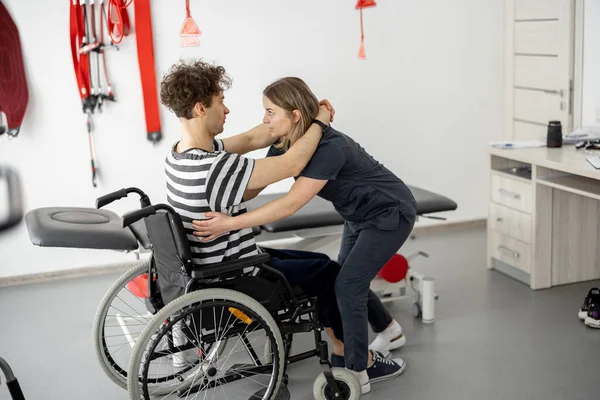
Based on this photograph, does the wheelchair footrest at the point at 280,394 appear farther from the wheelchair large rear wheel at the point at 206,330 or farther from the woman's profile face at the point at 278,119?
the woman's profile face at the point at 278,119

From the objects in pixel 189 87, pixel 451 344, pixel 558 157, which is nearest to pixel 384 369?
pixel 451 344

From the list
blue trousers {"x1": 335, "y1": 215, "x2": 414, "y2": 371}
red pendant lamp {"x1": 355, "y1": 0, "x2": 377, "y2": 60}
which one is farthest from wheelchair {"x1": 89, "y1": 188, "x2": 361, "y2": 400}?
red pendant lamp {"x1": 355, "y1": 0, "x2": 377, "y2": 60}

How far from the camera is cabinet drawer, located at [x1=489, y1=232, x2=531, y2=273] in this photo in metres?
3.78

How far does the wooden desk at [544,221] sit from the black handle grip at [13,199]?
2.54 m

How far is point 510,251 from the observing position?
3.90 meters

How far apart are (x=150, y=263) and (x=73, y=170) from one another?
1.87 meters

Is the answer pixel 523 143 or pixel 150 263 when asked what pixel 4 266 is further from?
pixel 523 143

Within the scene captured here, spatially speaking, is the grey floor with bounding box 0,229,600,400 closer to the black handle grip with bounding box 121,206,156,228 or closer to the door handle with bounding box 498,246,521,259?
the door handle with bounding box 498,246,521,259

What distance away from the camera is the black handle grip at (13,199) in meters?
4.14

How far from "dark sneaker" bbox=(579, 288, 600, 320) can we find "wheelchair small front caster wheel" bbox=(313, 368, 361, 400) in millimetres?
1268

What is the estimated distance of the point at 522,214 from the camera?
3.78 metres

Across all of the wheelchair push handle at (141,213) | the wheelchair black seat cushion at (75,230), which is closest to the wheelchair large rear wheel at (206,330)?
the wheelchair push handle at (141,213)

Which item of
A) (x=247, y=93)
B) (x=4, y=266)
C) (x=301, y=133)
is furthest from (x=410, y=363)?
(x=4, y=266)

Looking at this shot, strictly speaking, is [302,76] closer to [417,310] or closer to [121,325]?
[417,310]
